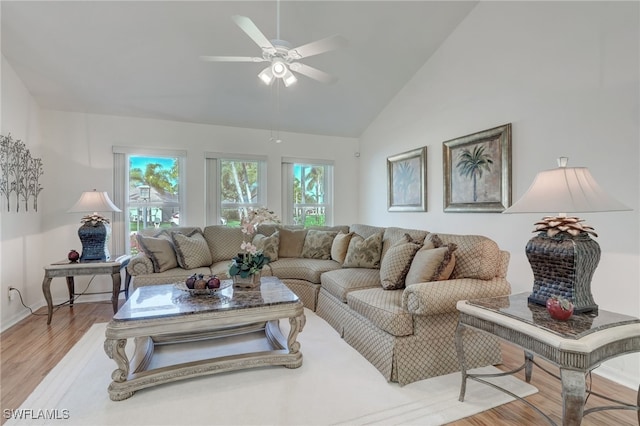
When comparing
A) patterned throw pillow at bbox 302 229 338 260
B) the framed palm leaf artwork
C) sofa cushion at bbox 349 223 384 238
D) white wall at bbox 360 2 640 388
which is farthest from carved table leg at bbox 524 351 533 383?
patterned throw pillow at bbox 302 229 338 260

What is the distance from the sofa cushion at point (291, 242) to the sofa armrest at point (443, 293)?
2424mm

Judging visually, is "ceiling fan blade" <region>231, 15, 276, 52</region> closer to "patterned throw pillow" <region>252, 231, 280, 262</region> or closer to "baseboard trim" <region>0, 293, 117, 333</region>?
"patterned throw pillow" <region>252, 231, 280, 262</region>

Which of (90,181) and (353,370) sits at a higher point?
(90,181)

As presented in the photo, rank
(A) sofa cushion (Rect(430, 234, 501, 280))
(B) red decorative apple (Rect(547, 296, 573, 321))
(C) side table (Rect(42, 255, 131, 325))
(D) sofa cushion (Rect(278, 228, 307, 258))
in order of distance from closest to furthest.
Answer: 1. (B) red decorative apple (Rect(547, 296, 573, 321))
2. (A) sofa cushion (Rect(430, 234, 501, 280))
3. (C) side table (Rect(42, 255, 131, 325))
4. (D) sofa cushion (Rect(278, 228, 307, 258))

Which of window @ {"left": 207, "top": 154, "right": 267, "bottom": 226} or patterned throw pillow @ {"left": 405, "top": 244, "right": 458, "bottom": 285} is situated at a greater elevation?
window @ {"left": 207, "top": 154, "right": 267, "bottom": 226}

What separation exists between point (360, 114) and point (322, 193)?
152 cm

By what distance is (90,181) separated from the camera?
4188 millimetres

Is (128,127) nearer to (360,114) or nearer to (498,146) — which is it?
(360,114)

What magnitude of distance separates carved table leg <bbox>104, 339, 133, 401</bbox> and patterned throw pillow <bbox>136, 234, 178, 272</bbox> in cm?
160

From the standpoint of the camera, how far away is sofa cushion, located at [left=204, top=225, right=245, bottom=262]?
4148 mm

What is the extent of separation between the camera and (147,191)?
4.53 m

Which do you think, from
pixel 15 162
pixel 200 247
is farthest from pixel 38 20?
pixel 200 247

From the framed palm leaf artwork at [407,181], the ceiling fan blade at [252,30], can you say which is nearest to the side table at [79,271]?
the ceiling fan blade at [252,30]

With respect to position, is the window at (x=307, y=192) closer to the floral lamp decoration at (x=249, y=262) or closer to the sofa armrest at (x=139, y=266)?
the sofa armrest at (x=139, y=266)
